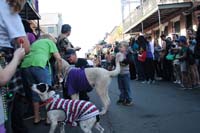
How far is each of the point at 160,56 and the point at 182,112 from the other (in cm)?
923

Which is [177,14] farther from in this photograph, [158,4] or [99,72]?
[99,72]

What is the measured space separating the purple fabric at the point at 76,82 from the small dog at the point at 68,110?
2167 mm

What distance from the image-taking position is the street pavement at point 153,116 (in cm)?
748

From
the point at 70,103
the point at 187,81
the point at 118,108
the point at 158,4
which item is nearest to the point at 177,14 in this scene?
the point at 158,4

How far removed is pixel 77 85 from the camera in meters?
8.36

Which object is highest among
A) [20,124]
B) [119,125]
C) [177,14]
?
[177,14]

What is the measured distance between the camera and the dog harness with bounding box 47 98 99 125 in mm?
5844

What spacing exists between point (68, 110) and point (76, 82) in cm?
245

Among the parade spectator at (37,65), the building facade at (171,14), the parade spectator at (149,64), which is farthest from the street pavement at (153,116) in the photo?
the building facade at (171,14)

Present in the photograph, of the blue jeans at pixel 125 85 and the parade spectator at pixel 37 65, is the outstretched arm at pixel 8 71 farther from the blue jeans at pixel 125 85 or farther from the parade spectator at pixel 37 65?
the blue jeans at pixel 125 85

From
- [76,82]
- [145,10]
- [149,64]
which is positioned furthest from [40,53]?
[145,10]

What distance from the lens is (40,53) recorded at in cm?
758

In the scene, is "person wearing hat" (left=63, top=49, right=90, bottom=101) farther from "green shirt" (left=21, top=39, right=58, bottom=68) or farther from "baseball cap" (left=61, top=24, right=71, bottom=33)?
"green shirt" (left=21, top=39, right=58, bottom=68)

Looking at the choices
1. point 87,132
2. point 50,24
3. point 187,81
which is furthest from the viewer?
point 50,24
